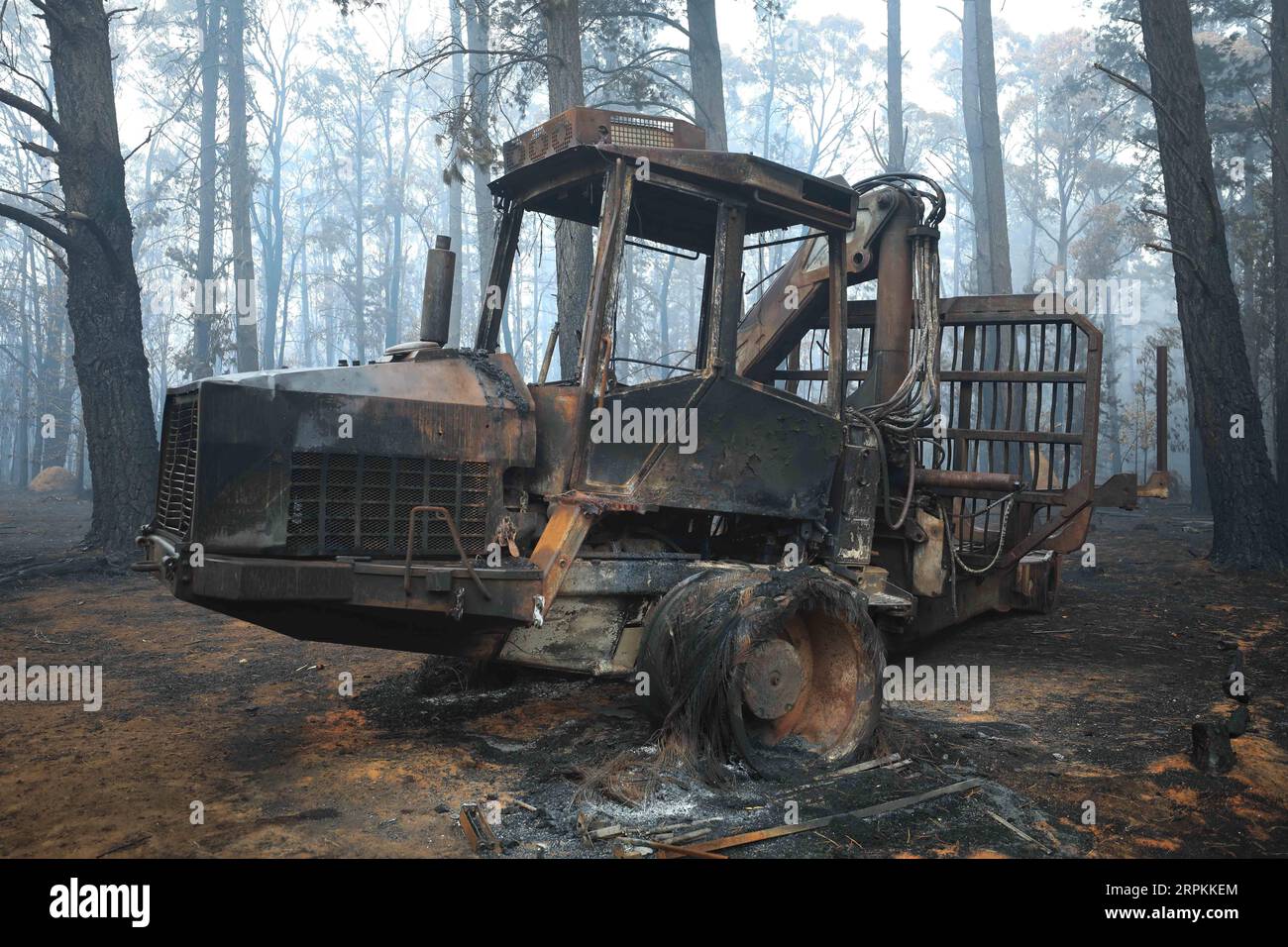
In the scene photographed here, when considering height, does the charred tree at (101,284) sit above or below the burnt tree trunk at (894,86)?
below

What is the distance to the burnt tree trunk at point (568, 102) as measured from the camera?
36.1ft

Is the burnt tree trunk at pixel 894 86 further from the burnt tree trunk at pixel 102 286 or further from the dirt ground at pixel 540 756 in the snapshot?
the dirt ground at pixel 540 756

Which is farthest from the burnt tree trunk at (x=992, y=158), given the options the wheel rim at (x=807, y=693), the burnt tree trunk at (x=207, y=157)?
the burnt tree trunk at (x=207, y=157)

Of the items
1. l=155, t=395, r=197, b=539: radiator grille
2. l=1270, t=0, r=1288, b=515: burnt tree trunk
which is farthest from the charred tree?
l=1270, t=0, r=1288, b=515: burnt tree trunk

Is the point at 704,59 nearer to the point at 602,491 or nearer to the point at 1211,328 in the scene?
the point at 1211,328

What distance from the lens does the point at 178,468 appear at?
15.6 ft

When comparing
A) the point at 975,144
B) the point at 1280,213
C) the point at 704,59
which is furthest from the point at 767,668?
the point at 975,144

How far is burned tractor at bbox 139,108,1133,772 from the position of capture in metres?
4.39

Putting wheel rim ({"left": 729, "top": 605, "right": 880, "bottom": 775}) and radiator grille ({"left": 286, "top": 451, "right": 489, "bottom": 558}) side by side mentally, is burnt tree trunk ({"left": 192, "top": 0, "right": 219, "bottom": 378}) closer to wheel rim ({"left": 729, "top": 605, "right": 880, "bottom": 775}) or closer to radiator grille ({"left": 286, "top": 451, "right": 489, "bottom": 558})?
radiator grille ({"left": 286, "top": 451, "right": 489, "bottom": 558})

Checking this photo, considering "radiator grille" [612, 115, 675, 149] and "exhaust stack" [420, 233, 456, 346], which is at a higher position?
"radiator grille" [612, 115, 675, 149]

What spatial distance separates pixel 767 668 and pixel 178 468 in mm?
3058

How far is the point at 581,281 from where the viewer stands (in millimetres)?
11070
